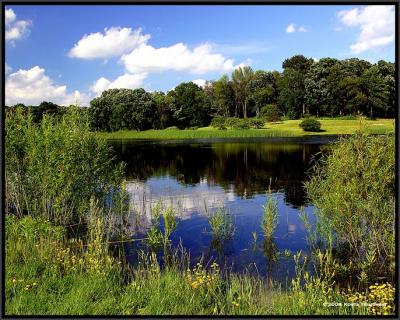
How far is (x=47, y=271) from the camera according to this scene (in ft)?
30.4

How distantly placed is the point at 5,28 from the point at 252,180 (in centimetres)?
2219

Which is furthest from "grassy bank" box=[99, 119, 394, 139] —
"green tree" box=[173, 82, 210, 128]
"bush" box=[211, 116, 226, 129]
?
"green tree" box=[173, 82, 210, 128]

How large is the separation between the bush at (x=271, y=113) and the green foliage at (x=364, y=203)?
6963cm

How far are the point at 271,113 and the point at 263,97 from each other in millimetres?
8399

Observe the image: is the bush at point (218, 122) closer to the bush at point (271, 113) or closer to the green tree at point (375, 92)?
the bush at point (271, 113)

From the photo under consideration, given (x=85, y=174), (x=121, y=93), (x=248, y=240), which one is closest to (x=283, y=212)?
(x=248, y=240)

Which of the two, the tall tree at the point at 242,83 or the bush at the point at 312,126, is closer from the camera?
the bush at the point at 312,126

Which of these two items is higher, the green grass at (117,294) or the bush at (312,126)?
the bush at (312,126)

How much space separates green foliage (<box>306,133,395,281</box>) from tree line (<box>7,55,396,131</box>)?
200 feet

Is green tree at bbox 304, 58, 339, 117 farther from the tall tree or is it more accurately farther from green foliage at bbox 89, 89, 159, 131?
green foliage at bbox 89, 89, 159, 131

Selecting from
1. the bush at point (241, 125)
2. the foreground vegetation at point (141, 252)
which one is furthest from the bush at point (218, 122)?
the foreground vegetation at point (141, 252)

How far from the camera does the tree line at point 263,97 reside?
246 ft

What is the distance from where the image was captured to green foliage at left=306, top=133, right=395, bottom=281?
1177 cm

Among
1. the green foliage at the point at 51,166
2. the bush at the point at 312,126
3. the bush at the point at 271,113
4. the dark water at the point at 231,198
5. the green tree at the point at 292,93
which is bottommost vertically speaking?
the dark water at the point at 231,198
